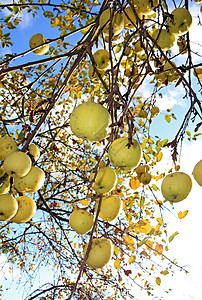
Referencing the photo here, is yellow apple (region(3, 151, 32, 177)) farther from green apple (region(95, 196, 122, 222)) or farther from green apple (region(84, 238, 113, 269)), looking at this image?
green apple (region(84, 238, 113, 269))

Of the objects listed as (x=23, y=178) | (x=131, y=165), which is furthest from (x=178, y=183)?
(x=23, y=178)

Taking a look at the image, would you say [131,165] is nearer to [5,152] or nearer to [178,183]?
[178,183]

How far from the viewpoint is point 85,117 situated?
120 centimetres

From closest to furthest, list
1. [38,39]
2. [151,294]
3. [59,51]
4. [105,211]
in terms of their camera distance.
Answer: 1. [105,211]
2. [38,39]
3. [59,51]
4. [151,294]

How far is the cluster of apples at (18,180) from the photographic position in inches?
54.9

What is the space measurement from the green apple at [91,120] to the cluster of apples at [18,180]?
0.45m

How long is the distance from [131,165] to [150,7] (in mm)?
1524

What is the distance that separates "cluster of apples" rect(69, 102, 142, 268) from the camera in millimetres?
1204

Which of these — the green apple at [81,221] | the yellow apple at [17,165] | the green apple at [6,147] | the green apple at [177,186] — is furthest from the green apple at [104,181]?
the green apple at [6,147]

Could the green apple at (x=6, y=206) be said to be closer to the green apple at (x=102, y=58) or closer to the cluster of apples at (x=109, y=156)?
the cluster of apples at (x=109, y=156)

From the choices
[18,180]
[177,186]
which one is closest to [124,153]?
[177,186]

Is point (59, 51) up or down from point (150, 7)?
up

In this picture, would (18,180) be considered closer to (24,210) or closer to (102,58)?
(24,210)

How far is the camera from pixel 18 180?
62.7 inches
